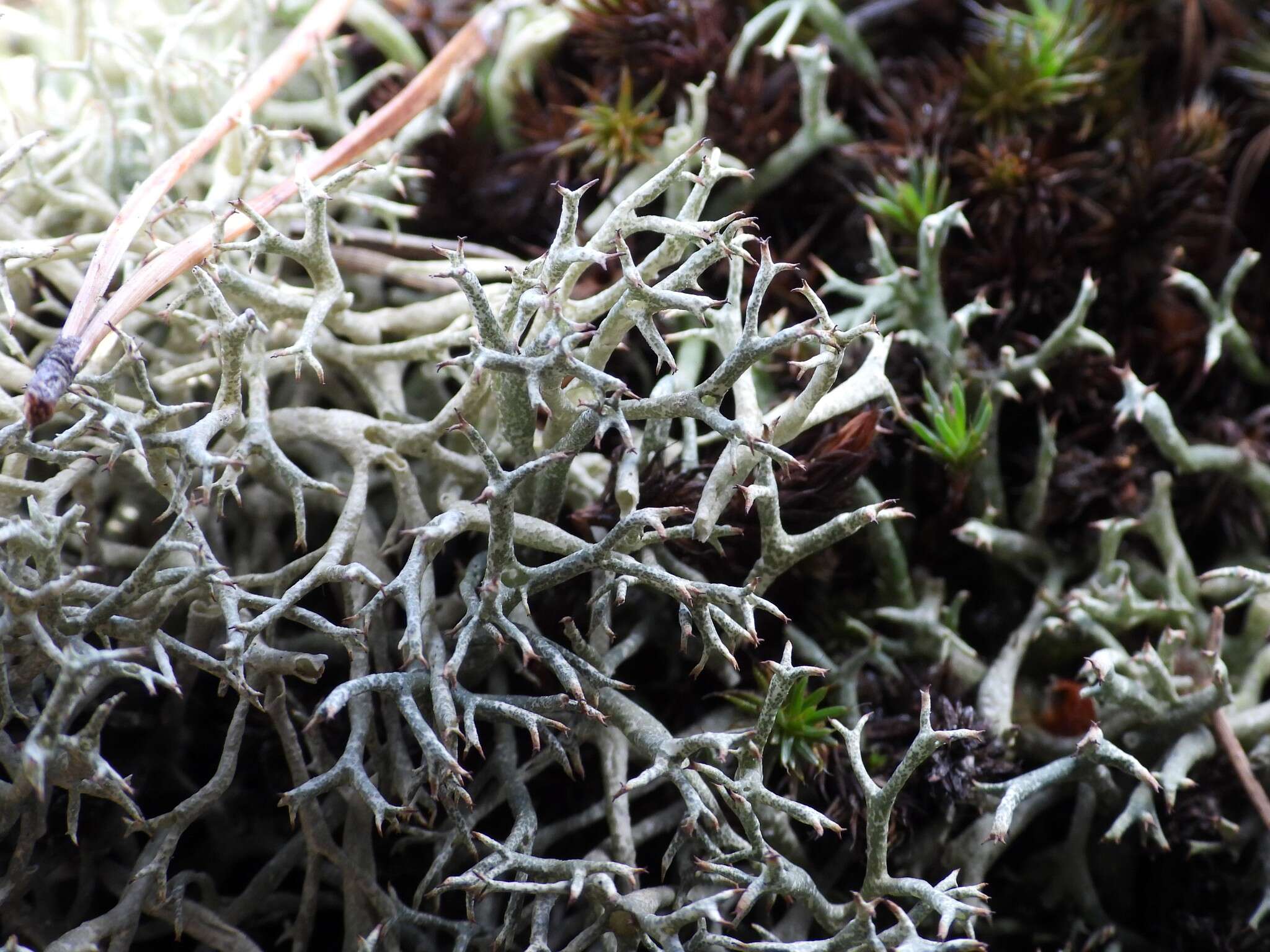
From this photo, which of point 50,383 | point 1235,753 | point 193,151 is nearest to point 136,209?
point 193,151

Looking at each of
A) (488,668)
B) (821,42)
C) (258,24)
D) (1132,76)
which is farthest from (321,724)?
(1132,76)

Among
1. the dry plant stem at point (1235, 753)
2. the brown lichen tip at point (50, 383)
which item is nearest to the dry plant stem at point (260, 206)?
the brown lichen tip at point (50, 383)

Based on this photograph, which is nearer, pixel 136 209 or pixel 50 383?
pixel 50 383

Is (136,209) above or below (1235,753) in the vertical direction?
above

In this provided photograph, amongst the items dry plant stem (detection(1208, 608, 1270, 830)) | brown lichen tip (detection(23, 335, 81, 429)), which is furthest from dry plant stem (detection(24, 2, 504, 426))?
dry plant stem (detection(1208, 608, 1270, 830))

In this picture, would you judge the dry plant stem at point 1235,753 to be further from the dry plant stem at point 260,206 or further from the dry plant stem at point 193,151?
the dry plant stem at point 193,151

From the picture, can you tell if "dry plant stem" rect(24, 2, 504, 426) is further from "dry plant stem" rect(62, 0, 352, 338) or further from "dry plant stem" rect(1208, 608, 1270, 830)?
"dry plant stem" rect(1208, 608, 1270, 830)

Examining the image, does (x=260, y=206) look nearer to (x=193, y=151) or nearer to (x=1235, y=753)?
(x=193, y=151)
